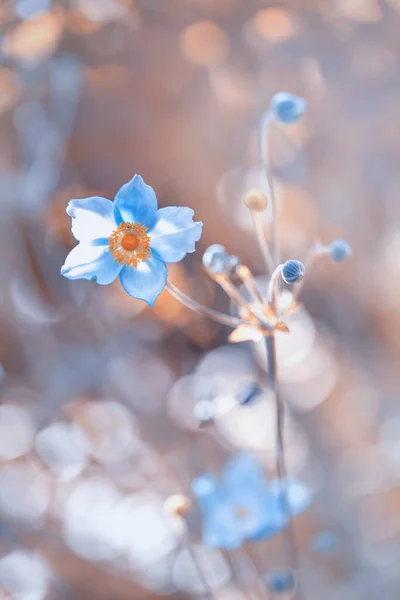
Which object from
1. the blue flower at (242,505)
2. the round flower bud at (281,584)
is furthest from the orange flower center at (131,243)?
the round flower bud at (281,584)

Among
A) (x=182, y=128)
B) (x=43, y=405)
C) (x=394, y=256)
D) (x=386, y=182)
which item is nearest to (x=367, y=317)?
(x=394, y=256)

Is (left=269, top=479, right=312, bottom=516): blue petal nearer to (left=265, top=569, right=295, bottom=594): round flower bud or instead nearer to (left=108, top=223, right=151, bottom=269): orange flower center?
(left=265, top=569, right=295, bottom=594): round flower bud

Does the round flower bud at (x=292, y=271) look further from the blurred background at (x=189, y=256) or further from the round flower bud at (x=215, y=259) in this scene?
the blurred background at (x=189, y=256)

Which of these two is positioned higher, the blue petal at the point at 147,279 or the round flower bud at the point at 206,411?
the blue petal at the point at 147,279

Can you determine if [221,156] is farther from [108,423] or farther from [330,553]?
[330,553]

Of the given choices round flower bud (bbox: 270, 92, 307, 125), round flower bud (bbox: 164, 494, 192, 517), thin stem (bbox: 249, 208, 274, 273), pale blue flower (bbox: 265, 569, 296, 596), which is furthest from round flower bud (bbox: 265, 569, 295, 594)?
round flower bud (bbox: 270, 92, 307, 125)

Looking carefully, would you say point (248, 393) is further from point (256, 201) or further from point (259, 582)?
point (259, 582)

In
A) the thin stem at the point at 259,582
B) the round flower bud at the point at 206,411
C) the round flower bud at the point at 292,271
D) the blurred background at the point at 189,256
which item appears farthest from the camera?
the blurred background at the point at 189,256
